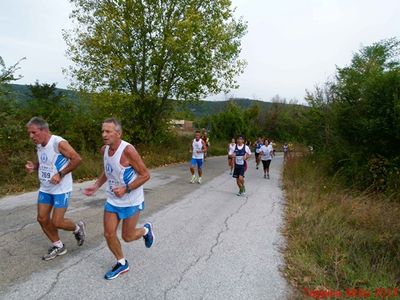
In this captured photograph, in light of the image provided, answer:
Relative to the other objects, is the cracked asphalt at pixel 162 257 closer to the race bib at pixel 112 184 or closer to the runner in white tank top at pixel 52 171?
the runner in white tank top at pixel 52 171

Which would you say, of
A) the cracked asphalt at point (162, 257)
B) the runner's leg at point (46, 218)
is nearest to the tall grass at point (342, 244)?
the cracked asphalt at point (162, 257)

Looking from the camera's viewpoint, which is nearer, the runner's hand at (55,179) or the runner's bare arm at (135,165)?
the runner's bare arm at (135,165)

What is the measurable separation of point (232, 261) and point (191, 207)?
141 inches

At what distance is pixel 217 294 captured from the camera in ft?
13.4

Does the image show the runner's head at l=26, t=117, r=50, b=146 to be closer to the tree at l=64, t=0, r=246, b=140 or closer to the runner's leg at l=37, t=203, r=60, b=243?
the runner's leg at l=37, t=203, r=60, b=243

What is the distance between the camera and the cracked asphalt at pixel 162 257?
13.3ft

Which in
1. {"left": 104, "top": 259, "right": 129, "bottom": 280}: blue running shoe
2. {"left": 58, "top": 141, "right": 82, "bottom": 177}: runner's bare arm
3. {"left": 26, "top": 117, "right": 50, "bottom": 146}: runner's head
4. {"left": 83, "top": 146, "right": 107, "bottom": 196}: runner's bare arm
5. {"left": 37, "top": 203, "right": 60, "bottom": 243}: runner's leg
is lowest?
{"left": 104, "top": 259, "right": 129, "bottom": 280}: blue running shoe

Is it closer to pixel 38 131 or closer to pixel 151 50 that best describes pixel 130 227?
pixel 38 131

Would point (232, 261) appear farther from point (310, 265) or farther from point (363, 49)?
point (363, 49)

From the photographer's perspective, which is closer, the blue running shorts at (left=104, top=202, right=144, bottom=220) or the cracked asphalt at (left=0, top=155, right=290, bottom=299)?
the cracked asphalt at (left=0, top=155, right=290, bottom=299)

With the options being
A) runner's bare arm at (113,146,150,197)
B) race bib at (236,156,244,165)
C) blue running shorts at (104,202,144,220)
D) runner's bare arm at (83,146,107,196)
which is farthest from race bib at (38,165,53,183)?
race bib at (236,156,244,165)

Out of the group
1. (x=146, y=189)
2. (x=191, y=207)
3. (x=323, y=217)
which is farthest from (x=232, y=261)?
(x=146, y=189)

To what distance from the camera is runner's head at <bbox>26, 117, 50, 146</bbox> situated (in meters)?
4.47

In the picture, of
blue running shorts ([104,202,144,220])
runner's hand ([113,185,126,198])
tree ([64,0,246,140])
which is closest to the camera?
runner's hand ([113,185,126,198])
